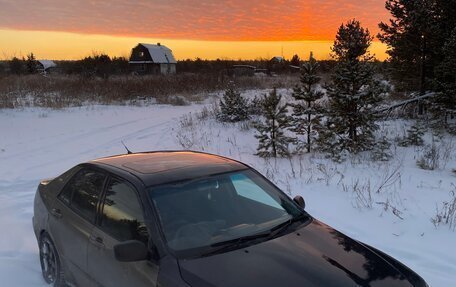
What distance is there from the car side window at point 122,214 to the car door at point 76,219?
19 cm

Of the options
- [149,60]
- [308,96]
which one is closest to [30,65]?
[149,60]

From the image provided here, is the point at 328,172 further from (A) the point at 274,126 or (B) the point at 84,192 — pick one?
(B) the point at 84,192

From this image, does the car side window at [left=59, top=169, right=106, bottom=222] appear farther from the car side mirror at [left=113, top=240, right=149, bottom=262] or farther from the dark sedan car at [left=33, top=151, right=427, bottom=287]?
the car side mirror at [left=113, top=240, right=149, bottom=262]

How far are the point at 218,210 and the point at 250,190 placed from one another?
1.65 ft

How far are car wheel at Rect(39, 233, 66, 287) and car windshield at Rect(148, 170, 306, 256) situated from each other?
5.60ft

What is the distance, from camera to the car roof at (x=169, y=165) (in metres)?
3.58

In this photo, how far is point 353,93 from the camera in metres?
10.3

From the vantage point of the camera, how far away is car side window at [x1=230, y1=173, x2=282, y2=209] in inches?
153

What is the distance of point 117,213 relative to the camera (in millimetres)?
3557

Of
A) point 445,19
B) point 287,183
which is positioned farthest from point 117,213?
point 445,19

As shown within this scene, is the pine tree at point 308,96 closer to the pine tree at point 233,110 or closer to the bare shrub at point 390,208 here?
the bare shrub at point 390,208

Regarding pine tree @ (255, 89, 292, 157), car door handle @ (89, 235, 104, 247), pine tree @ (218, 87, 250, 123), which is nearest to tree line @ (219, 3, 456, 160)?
pine tree @ (255, 89, 292, 157)

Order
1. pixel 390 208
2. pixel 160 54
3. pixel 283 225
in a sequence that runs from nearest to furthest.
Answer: pixel 283 225 → pixel 390 208 → pixel 160 54

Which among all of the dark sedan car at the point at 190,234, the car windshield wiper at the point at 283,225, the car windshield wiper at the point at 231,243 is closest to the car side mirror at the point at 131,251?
the dark sedan car at the point at 190,234
